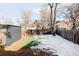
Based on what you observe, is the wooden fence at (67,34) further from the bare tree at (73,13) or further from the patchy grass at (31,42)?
the patchy grass at (31,42)

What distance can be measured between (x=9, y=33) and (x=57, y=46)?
43cm

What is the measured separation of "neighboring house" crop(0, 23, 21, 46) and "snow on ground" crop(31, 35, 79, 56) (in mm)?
175

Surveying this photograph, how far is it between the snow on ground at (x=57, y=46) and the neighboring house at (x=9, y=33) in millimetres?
175

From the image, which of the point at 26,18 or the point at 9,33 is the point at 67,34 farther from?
the point at 9,33

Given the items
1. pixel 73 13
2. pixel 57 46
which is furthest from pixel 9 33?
pixel 73 13

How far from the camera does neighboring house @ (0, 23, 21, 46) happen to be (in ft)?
8.21

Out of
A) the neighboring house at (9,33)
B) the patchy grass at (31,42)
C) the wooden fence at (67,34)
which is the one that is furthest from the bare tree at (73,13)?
the neighboring house at (9,33)

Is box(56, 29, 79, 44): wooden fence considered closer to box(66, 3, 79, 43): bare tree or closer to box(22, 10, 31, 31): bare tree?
box(66, 3, 79, 43): bare tree

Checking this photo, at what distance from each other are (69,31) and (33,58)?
0.39m

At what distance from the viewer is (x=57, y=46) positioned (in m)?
2.50

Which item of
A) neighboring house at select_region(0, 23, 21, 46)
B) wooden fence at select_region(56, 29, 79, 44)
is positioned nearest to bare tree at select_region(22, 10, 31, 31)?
neighboring house at select_region(0, 23, 21, 46)

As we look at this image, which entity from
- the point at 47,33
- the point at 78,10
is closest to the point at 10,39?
the point at 47,33

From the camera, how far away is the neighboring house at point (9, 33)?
2502mm

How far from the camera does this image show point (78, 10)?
250 cm
